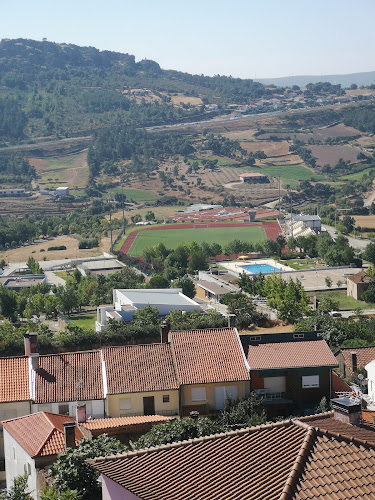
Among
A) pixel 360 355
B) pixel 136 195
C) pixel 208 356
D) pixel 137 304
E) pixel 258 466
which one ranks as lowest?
pixel 136 195

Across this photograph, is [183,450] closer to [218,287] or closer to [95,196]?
[218,287]

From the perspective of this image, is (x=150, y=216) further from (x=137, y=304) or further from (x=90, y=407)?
(x=90, y=407)

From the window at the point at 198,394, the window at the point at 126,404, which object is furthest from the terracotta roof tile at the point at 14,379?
the window at the point at 198,394

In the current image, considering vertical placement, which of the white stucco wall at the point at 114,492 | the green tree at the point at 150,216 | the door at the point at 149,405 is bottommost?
the green tree at the point at 150,216

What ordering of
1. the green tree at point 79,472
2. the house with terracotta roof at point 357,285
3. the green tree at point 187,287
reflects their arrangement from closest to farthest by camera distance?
1. the green tree at point 79,472
2. the house with terracotta roof at point 357,285
3. the green tree at point 187,287

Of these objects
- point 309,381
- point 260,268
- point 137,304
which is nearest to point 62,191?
point 260,268

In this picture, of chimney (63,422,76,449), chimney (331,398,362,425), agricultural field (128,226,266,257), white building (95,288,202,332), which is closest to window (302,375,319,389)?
chimney (63,422,76,449)

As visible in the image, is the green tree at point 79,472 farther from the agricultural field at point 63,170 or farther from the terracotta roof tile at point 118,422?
the agricultural field at point 63,170

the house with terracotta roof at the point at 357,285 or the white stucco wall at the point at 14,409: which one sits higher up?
the white stucco wall at the point at 14,409
